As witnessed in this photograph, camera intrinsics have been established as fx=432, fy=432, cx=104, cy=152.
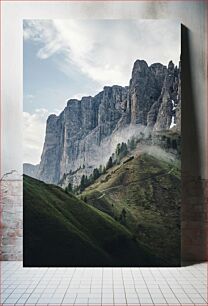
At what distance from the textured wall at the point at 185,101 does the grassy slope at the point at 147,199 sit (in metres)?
0.14

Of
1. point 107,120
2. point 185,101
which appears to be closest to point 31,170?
point 107,120

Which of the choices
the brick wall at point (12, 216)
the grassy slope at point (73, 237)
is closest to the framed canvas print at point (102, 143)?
the grassy slope at point (73, 237)

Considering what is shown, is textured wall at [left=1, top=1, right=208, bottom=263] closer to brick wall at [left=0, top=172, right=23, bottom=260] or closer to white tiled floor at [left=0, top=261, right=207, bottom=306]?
brick wall at [left=0, top=172, right=23, bottom=260]

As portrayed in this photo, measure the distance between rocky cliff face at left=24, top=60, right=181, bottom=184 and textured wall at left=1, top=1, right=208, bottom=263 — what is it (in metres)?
0.16

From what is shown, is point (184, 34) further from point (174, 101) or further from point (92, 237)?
point (92, 237)

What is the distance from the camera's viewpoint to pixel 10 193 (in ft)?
11.0

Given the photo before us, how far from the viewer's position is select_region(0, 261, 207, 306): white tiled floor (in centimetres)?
254

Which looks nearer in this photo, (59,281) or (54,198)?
(59,281)

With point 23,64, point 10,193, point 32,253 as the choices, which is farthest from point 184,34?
point 32,253

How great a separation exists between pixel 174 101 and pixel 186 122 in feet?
→ 0.63

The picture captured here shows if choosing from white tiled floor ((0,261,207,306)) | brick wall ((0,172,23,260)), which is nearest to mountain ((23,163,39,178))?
brick wall ((0,172,23,260))

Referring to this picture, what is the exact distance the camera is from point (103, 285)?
279cm

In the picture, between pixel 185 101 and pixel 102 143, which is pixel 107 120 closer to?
pixel 102 143

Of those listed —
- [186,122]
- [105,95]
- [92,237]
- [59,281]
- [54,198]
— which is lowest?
[59,281]
